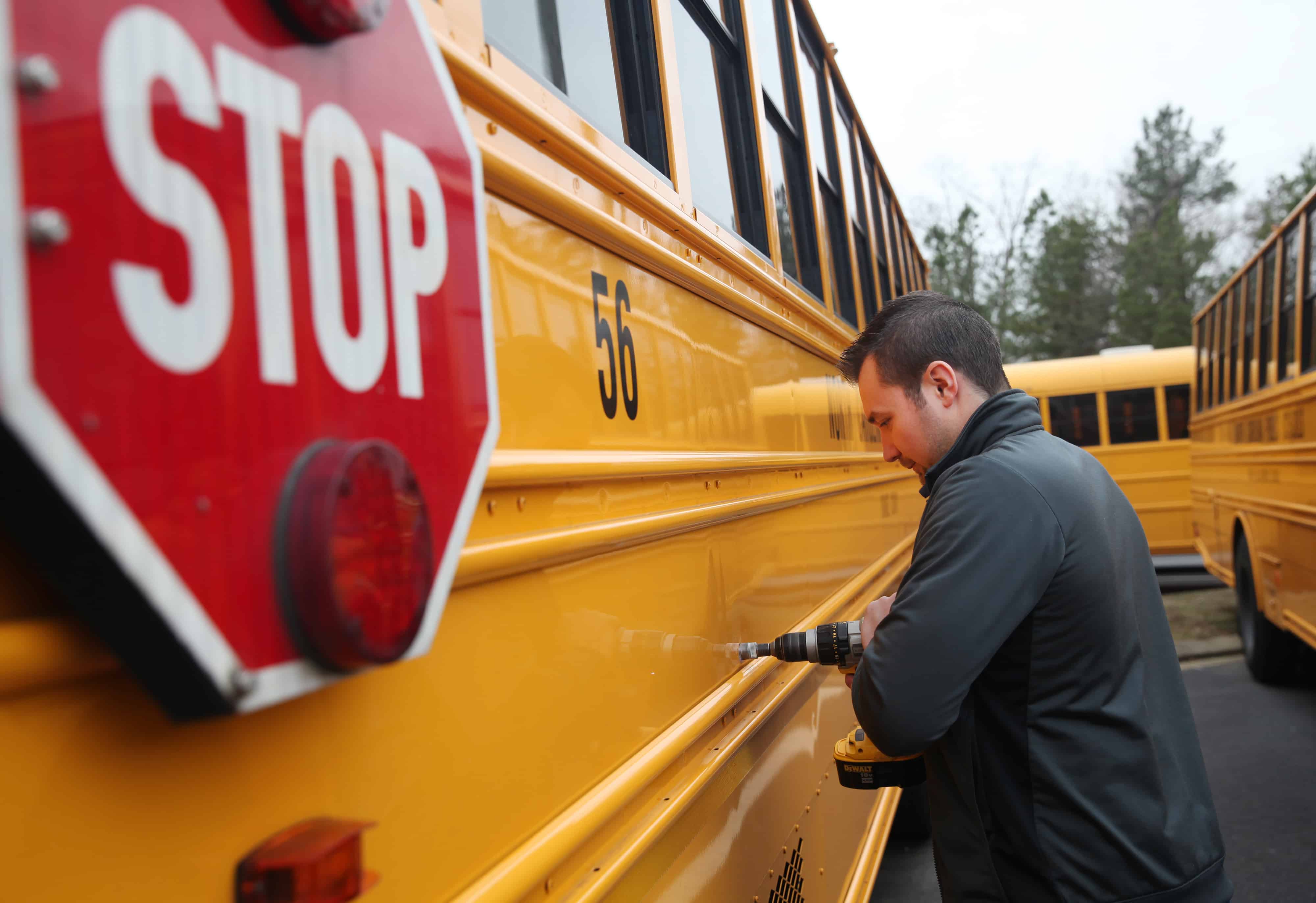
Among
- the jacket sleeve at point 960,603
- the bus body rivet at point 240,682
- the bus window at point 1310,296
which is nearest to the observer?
the bus body rivet at point 240,682

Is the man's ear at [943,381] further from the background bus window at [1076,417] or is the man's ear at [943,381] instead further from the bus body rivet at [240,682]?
the background bus window at [1076,417]

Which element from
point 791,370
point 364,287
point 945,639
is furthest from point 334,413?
point 791,370

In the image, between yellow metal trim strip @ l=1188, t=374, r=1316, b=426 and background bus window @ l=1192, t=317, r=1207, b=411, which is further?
background bus window @ l=1192, t=317, r=1207, b=411

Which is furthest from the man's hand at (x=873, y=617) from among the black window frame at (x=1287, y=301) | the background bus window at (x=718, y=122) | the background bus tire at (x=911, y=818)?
the black window frame at (x=1287, y=301)

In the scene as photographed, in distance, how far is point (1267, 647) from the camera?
5.98 metres

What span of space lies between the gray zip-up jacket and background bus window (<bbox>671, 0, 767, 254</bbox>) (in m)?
0.75

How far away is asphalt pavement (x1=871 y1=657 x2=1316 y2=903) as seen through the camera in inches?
144

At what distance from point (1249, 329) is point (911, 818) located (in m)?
4.17

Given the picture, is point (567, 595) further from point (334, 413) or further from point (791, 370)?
point (791, 370)

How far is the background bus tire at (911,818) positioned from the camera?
4180 millimetres

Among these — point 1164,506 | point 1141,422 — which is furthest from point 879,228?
point 1164,506

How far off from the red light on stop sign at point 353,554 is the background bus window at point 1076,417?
11135mm

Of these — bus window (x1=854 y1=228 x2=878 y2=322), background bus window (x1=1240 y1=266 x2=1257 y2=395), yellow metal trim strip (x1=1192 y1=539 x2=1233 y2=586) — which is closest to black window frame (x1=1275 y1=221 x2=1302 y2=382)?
background bus window (x1=1240 y1=266 x2=1257 y2=395)

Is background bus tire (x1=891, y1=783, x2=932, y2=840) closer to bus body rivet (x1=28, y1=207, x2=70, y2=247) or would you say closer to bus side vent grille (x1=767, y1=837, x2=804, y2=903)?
bus side vent grille (x1=767, y1=837, x2=804, y2=903)
